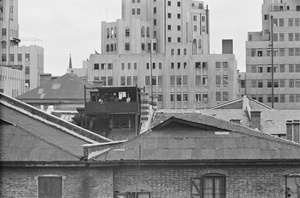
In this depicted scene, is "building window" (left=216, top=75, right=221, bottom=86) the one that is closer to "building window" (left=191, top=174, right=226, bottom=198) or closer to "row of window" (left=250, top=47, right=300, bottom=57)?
"row of window" (left=250, top=47, right=300, bottom=57)

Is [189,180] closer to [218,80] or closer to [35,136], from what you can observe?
[35,136]

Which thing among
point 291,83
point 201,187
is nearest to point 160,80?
point 291,83

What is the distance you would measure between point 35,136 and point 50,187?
6.83 ft

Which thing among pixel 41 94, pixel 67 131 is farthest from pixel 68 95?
pixel 67 131

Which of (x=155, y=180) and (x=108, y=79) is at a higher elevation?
(x=108, y=79)

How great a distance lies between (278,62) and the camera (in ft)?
579

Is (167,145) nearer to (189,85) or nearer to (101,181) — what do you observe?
(101,181)

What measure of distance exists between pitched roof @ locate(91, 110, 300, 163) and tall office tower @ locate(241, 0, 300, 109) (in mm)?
145516

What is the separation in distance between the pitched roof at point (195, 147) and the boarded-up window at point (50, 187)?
4.14 feet

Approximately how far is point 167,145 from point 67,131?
6.69 metres

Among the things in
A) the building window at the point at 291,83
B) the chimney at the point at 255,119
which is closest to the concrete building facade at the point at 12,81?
the building window at the point at 291,83

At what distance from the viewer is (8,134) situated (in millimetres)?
27969

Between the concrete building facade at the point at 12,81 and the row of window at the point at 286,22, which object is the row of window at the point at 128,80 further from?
the row of window at the point at 286,22

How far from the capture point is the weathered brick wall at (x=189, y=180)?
2708cm
